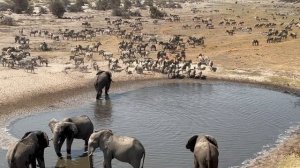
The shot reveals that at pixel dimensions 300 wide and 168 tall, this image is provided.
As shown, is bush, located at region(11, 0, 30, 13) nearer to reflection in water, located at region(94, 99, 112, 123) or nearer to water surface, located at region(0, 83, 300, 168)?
water surface, located at region(0, 83, 300, 168)

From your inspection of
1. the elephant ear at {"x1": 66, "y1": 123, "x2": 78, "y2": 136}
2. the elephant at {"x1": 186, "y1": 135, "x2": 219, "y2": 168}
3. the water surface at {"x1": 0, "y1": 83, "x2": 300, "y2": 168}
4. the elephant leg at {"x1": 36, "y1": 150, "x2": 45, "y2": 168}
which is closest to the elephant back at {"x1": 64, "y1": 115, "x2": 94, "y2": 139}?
the elephant ear at {"x1": 66, "y1": 123, "x2": 78, "y2": 136}

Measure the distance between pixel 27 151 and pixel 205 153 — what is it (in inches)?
272

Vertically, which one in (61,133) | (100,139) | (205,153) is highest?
(205,153)

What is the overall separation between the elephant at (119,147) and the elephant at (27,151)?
2085 millimetres

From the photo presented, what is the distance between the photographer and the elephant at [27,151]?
1878 centimetres

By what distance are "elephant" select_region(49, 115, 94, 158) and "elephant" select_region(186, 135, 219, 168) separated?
5968 mm

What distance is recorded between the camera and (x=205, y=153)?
1847 cm

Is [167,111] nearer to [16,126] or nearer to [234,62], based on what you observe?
[16,126]

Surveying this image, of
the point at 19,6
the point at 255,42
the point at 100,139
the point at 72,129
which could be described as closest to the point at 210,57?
the point at 255,42

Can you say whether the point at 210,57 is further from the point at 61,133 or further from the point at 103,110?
the point at 61,133

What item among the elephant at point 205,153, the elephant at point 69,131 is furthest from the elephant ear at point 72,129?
the elephant at point 205,153

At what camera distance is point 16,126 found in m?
28.3

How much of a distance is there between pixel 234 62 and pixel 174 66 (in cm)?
815

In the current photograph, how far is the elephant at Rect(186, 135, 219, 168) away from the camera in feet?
59.9
